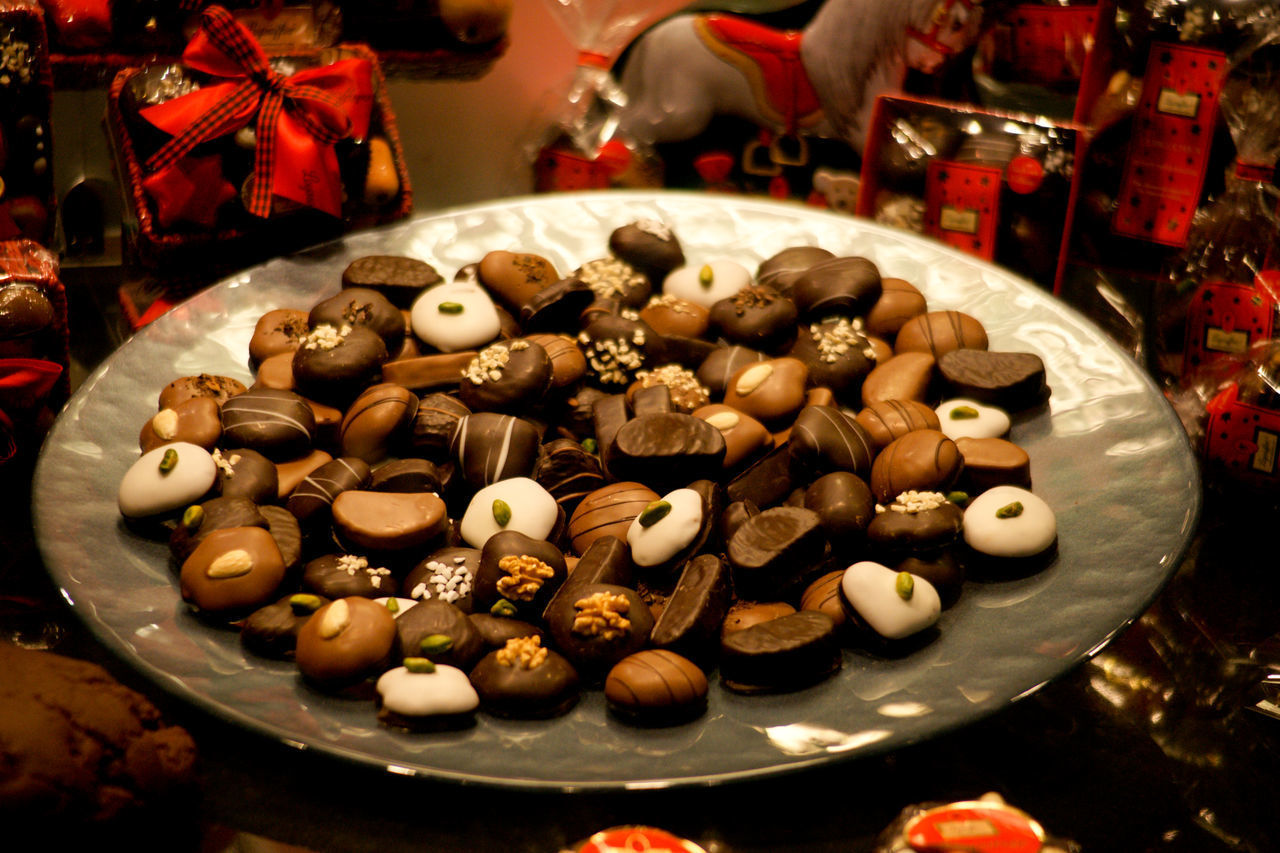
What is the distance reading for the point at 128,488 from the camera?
127 centimetres

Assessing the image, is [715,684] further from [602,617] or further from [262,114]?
[262,114]

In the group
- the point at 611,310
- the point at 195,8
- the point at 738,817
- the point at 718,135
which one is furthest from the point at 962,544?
the point at 195,8

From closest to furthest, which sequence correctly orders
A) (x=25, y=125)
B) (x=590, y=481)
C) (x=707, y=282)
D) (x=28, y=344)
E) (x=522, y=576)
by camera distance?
(x=522, y=576)
(x=590, y=481)
(x=28, y=344)
(x=25, y=125)
(x=707, y=282)

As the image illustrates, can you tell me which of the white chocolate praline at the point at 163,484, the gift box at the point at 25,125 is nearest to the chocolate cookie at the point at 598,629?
the white chocolate praline at the point at 163,484

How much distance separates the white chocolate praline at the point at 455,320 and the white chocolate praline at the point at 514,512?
0.32 meters

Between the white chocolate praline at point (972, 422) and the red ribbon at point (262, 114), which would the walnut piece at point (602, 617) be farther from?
the red ribbon at point (262, 114)

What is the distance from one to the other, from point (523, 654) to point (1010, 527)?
55 centimetres

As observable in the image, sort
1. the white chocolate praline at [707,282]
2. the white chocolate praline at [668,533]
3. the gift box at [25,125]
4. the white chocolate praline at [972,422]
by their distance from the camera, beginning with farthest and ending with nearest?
the white chocolate praline at [707,282] < the gift box at [25,125] < the white chocolate praline at [972,422] < the white chocolate praline at [668,533]

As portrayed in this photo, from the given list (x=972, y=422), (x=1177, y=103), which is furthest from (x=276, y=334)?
(x=1177, y=103)

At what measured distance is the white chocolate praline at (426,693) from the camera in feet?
3.35

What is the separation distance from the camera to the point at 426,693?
1024 mm

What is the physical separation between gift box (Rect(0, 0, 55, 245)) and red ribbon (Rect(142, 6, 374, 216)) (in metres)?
0.15

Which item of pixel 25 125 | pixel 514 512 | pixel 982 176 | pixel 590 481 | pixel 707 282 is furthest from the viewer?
pixel 982 176

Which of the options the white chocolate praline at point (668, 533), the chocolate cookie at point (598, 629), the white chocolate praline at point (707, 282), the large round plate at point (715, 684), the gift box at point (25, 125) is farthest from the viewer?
the white chocolate praline at point (707, 282)
